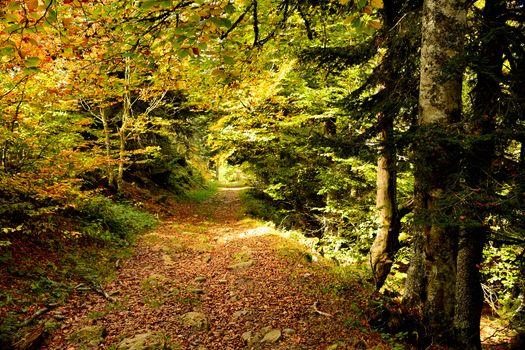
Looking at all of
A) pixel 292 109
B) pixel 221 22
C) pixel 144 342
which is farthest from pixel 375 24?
pixel 292 109

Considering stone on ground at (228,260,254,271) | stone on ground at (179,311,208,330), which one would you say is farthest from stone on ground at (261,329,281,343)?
stone on ground at (228,260,254,271)

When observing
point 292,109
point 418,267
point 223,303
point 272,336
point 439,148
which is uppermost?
point 292,109

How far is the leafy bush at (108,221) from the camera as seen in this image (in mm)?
9289

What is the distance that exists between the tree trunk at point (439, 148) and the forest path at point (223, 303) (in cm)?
111

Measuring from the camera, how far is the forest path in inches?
199

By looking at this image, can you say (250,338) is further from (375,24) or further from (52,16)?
(52,16)

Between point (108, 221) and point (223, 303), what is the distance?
17.4 feet

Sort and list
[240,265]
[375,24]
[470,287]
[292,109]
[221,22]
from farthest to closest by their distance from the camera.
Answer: [292,109], [240,265], [470,287], [375,24], [221,22]

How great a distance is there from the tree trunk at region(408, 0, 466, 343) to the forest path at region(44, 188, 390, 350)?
111cm

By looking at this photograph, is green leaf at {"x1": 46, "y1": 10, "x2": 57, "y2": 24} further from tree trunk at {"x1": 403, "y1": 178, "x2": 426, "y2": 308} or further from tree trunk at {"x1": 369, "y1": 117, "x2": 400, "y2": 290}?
tree trunk at {"x1": 369, "y1": 117, "x2": 400, "y2": 290}

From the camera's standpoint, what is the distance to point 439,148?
13.1ft

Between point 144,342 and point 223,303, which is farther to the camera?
point 223,303

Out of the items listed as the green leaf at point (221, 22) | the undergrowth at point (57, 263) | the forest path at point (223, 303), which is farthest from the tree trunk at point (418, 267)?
the undergrowth at point (57, 263)

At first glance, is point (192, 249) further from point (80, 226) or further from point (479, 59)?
point (479, 59)
